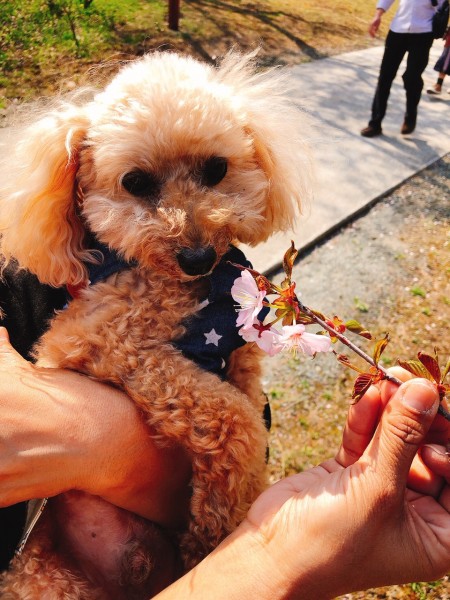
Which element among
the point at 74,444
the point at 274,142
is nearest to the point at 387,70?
the point at 274,142

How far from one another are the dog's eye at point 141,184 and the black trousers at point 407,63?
399 centimetres

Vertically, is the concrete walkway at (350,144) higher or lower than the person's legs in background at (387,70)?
lower

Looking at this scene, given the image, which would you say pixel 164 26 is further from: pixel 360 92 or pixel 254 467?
pixel 254 467

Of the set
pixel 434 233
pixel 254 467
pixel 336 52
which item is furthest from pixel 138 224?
pixel 336 52

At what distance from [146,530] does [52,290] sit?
818 mm

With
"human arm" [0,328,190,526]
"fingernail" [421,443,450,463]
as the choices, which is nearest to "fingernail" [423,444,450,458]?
"fingernail" [421,443,450,463]

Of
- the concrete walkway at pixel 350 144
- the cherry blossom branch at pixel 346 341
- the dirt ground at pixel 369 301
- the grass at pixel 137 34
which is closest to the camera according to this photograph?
the cherry blossom branch at pixel 346 341

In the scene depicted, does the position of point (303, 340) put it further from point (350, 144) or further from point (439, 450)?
point (350, 144)

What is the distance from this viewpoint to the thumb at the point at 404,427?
87 cm

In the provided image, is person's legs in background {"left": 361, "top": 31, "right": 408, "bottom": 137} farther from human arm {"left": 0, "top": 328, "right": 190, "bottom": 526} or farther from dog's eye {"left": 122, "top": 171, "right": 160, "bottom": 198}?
human arm {"left": 0, "top": 328, "right": 190, "bottom": 526}

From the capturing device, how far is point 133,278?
4.60 ft

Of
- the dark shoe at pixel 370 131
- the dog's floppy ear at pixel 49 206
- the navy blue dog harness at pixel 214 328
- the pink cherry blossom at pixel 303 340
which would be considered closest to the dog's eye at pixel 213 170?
the navy blue dog harness at pixel 214 328

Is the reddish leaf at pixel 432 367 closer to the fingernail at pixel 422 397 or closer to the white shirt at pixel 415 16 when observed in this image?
the fingernail at pixel 422 397

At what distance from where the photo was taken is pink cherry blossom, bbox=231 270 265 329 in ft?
2.93
